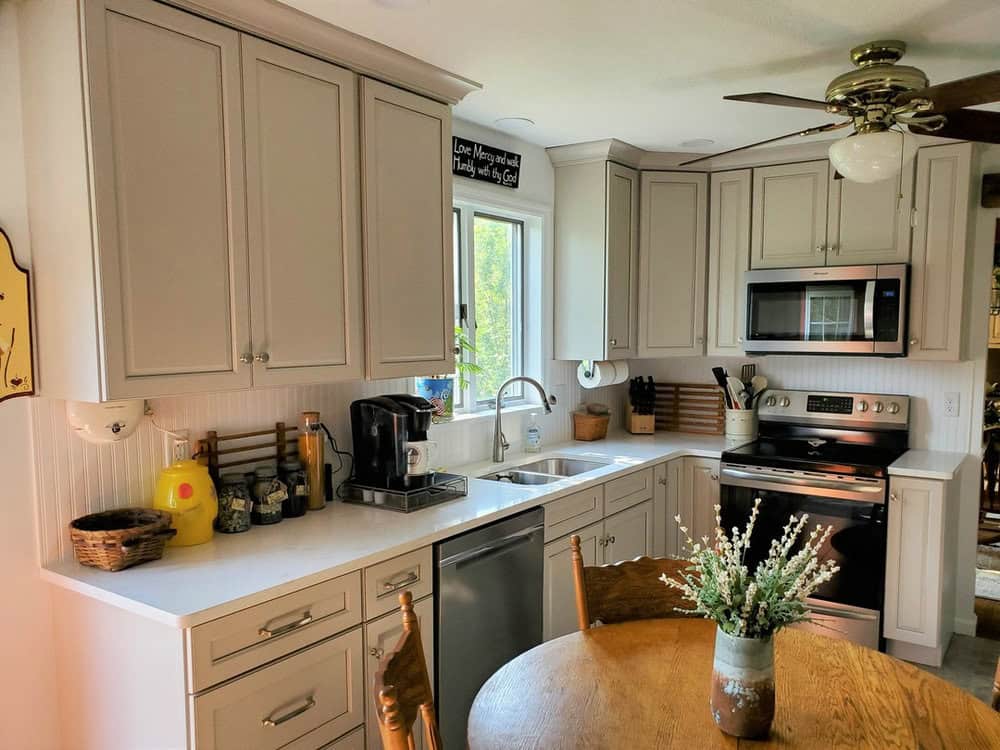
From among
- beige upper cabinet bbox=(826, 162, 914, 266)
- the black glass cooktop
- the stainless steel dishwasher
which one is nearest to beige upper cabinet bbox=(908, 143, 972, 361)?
beige upper cabinet bbox=(826, 162, 914, 266)

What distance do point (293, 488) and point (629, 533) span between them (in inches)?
66.2

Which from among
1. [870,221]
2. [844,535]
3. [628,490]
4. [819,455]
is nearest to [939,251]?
[870,221]

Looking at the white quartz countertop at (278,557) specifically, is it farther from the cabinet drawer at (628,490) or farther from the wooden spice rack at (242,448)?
the cabinet drawer at (628,490)

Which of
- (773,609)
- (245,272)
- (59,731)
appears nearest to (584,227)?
(245,272)

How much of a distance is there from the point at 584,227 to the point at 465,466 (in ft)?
4.56

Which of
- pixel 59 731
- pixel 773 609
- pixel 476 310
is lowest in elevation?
pixel 59 731

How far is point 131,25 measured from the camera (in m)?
1.66

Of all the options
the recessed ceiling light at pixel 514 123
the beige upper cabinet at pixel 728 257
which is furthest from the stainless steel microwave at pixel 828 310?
the recessed ceiling light at pixel 514 123

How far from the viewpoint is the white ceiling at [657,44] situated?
1.97m

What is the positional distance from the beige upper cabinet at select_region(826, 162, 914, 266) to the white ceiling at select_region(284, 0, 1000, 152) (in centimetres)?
60

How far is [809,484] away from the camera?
3316 millimetres

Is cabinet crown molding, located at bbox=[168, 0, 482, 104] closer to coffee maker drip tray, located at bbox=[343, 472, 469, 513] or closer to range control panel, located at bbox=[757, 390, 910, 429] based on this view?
coffee maker drip tray, located at bbox=[343, 472, 469, 513]

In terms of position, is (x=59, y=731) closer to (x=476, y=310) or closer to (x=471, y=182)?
(x=476, y=310)

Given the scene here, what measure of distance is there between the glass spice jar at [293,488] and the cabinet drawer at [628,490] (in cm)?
135
